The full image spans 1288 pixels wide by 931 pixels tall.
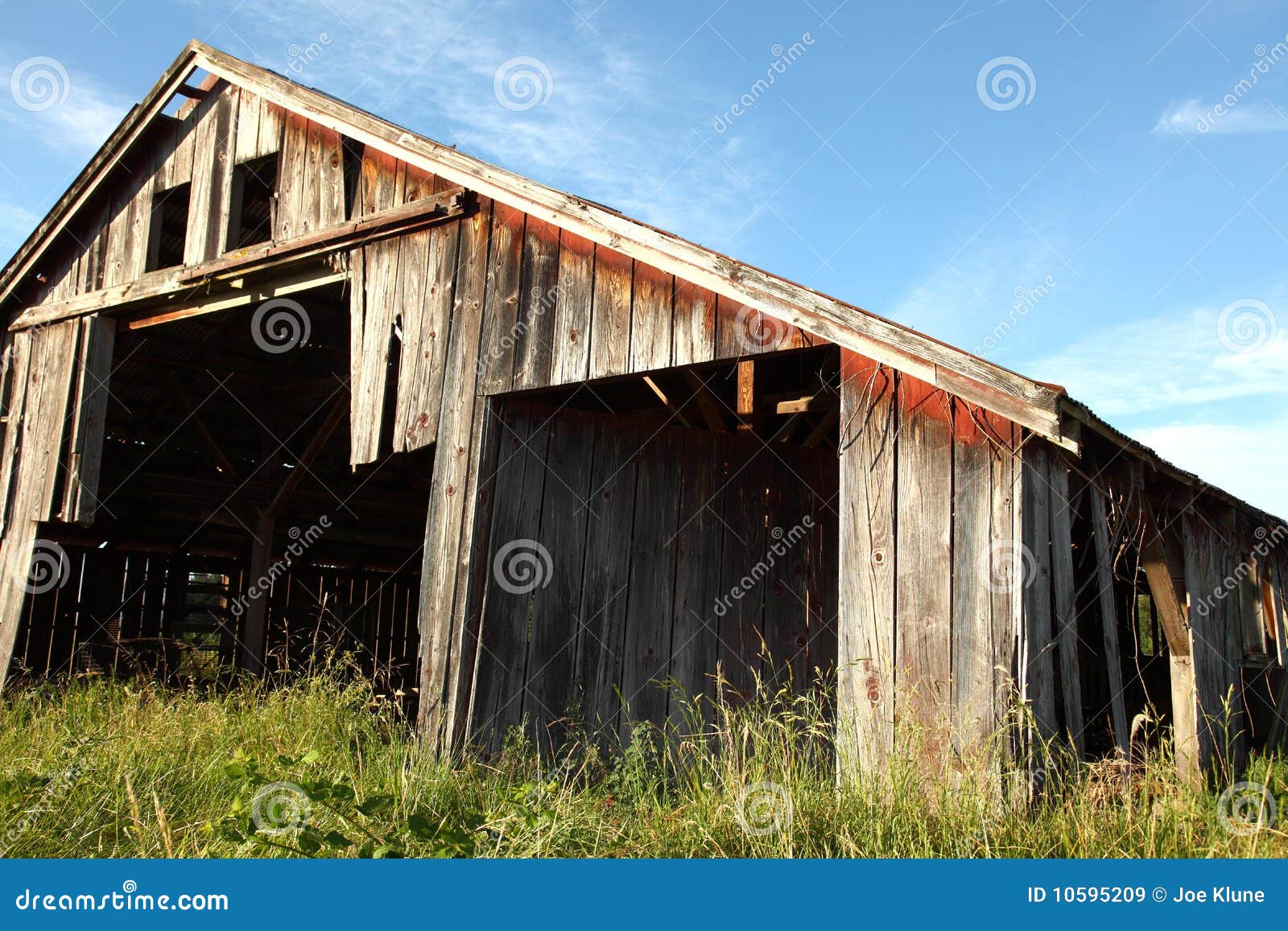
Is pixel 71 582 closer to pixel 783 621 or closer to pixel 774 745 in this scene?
pixel 783 621

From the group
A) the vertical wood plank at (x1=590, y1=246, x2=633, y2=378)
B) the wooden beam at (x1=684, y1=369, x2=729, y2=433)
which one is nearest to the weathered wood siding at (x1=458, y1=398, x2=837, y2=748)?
the wooden beam at (x1=684, y1=369, x2=729, y2=433)

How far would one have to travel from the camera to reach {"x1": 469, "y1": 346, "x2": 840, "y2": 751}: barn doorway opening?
255 inches

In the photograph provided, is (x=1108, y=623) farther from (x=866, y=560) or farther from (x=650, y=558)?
(x=650, y=558)

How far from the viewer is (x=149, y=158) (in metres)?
9.37

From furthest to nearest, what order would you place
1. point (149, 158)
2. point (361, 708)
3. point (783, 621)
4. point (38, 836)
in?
point (149, 158)
point (783, 621)
point (361, 708)
point (38, 836)

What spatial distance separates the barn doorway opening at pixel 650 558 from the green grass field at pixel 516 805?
468 mm

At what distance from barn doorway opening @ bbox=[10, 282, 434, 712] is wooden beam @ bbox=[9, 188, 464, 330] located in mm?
559

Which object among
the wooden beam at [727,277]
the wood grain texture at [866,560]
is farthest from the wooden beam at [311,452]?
the wood grain texture at [866,560]

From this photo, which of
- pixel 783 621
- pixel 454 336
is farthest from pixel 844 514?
pixel 454 336

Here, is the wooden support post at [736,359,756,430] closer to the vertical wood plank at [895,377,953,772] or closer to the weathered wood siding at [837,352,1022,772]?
the weathered wood siding at [837,352,1022,772]

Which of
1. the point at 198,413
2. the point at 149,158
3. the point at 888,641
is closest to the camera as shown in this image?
the point at 888,641

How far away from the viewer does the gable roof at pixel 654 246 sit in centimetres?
444

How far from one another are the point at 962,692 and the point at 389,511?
1018 cm

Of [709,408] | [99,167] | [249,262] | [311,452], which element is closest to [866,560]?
[709,408]
